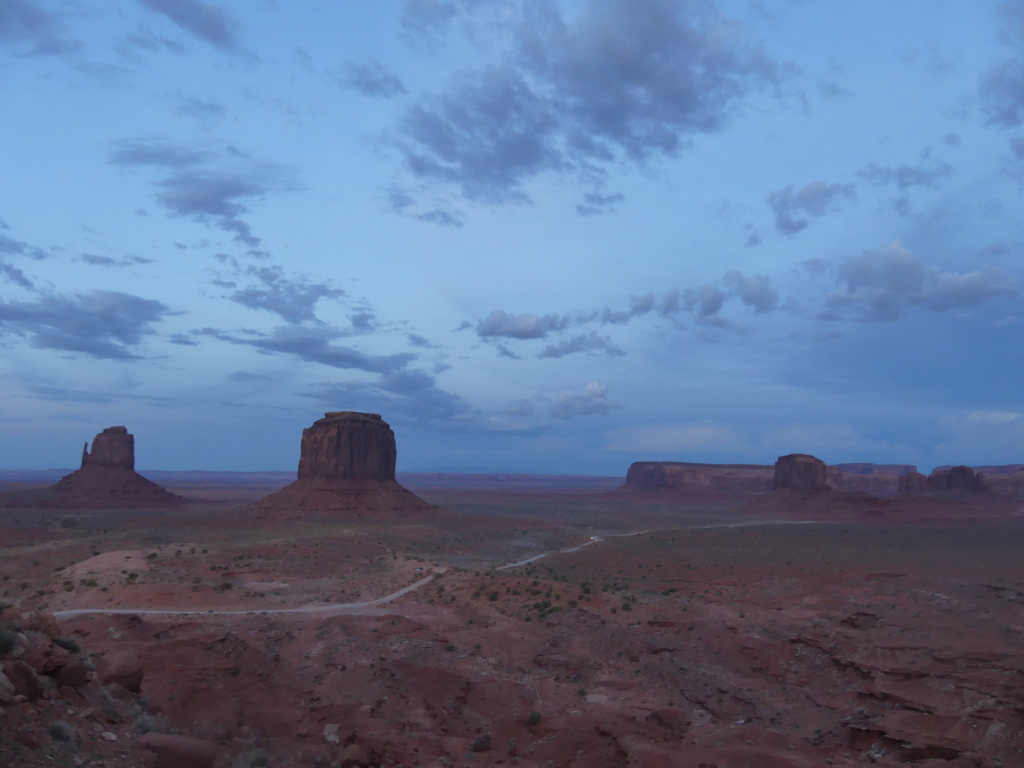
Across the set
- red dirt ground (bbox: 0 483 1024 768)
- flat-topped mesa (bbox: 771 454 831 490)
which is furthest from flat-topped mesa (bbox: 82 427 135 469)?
flat-topped mesa (bbox: 771 454 831 490)

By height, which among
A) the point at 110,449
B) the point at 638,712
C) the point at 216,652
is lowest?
the point at 638,712

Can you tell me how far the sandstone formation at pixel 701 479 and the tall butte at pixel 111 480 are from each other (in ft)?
302

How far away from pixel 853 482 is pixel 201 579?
147 metres

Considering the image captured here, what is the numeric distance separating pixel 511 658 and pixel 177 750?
38.3 feet

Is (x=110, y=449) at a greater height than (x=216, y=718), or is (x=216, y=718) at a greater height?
(x=110, y=449)

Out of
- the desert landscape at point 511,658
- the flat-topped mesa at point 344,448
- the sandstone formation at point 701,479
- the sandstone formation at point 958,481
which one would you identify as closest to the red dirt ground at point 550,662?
the desert landscape at point 511,658

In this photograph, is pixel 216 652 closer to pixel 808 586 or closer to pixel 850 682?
pixel 850 682

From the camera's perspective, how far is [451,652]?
66.7 ft

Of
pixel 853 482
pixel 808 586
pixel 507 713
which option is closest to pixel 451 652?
pixel 507 713

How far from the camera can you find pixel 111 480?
281 ft

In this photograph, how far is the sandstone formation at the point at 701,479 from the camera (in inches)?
5527

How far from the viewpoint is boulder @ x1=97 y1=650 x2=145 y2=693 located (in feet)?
43.8

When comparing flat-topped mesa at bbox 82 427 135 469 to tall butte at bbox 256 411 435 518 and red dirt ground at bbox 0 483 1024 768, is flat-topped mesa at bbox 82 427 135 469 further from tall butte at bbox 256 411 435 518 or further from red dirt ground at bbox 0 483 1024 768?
red dirt ground at bbox 0 483 1024 768

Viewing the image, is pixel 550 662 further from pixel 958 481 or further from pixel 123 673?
pixel 958 481
